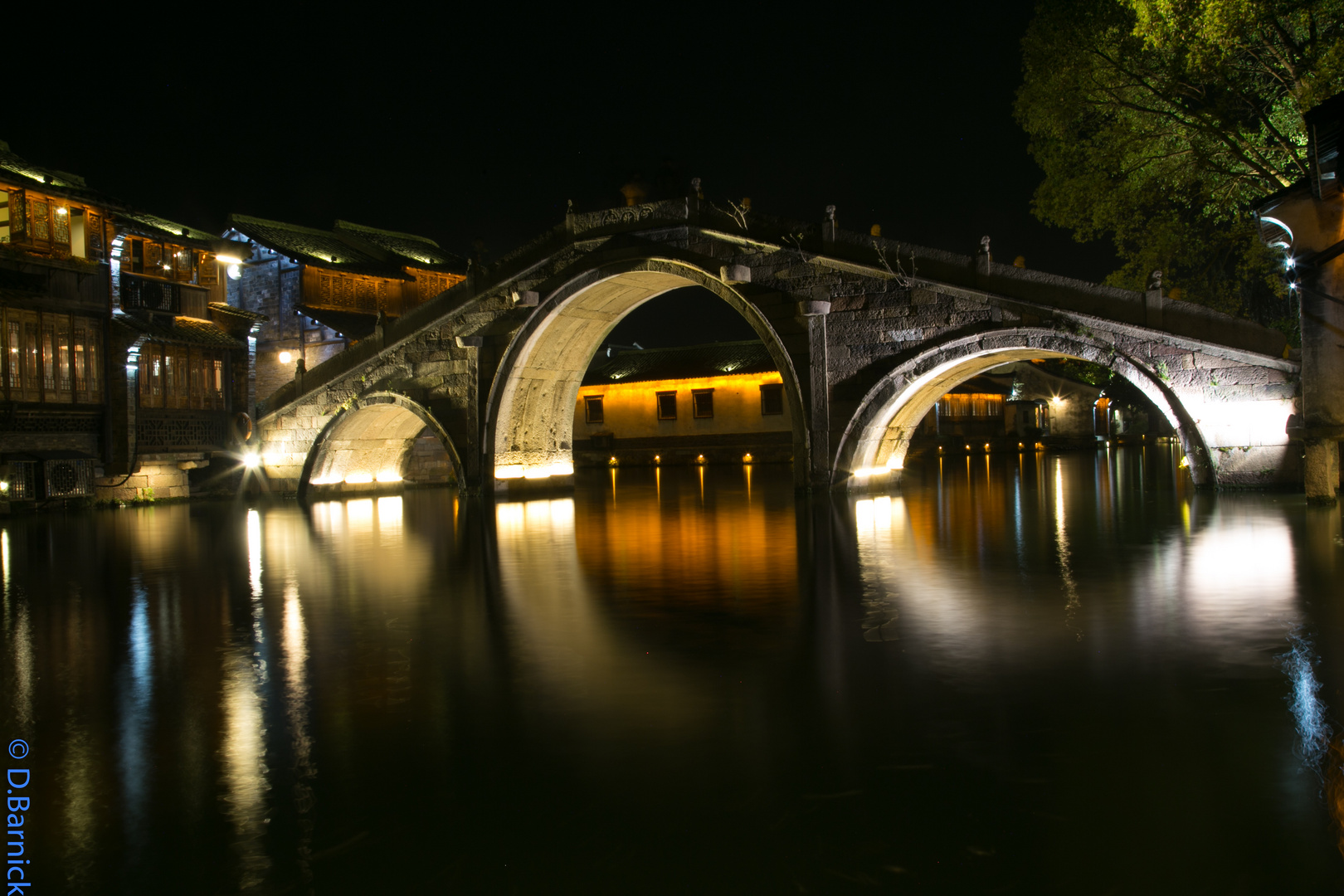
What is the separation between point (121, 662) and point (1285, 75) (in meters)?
19.9

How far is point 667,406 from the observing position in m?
44.5

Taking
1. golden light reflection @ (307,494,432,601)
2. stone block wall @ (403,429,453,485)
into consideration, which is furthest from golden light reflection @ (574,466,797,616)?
stone block wall @ (403,429,453,485)

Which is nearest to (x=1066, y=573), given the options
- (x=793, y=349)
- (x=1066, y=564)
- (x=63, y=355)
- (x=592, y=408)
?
(x=1066, y=564)

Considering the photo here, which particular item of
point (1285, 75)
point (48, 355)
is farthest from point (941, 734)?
point (48, 355)

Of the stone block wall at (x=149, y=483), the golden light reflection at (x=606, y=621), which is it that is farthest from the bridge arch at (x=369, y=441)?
the golden light reflection at (x=606, y=621)

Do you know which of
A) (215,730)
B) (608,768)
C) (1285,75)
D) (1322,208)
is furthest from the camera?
(1285,75)

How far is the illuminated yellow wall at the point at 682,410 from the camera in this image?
4194cm

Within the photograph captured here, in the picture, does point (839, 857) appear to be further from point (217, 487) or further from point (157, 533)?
point (217, 487)

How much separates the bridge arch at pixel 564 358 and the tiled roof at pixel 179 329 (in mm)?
8943

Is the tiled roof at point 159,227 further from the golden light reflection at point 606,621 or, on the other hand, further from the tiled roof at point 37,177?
the golden light reflection at point 606,621

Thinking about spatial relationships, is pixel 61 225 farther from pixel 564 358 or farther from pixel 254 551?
pixel 254 551

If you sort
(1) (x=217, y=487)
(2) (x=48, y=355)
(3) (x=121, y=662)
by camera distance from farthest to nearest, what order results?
1. (1) (x=217, y=487)
2. (2) (x=48, y=355)
3. (3) (x=121, y=662)

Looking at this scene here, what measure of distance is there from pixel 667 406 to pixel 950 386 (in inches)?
926

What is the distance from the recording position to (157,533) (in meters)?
16.2
